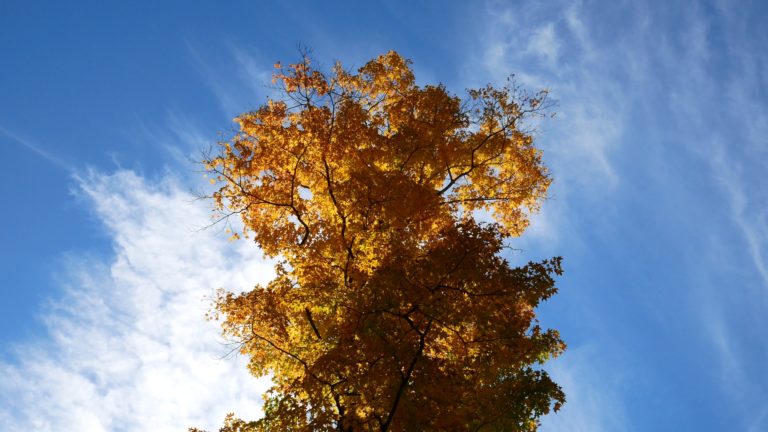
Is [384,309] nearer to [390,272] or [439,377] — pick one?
[390,272]

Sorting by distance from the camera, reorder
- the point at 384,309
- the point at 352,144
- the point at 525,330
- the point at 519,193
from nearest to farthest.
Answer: the point at 384,309
the point at 525,330
the point at 352,144
the point at 519,193

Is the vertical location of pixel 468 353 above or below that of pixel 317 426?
above

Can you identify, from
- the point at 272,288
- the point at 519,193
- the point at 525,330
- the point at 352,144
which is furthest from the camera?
the point at 519,193

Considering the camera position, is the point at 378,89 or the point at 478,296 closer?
the point at 478,296

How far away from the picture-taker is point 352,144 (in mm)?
12094

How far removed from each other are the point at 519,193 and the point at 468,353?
6071 millimetres

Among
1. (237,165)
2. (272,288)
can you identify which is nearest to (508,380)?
(272,288)

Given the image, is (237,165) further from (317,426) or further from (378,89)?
(317,426)

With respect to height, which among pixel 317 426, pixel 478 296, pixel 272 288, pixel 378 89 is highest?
pixel 378 89

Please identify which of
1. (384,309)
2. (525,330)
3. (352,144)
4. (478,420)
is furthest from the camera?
(352,144)

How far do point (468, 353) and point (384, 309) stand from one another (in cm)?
307

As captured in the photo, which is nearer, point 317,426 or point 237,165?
point 317,426

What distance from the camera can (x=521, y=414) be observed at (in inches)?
379

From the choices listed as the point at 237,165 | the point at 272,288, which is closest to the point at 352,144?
the point at 237,165
